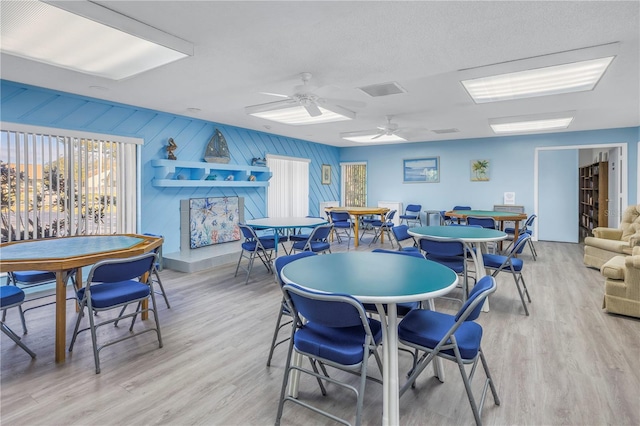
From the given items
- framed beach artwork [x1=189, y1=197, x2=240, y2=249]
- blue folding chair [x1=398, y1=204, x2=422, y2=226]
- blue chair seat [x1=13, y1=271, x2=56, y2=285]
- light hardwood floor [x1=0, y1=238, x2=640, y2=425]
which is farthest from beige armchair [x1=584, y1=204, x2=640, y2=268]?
blue chair seat [x1=13, y1=271, x2=56, y2=285]

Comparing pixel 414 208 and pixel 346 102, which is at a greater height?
pixel 346 102

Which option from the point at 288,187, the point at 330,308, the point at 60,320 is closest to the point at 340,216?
the point at 288,187

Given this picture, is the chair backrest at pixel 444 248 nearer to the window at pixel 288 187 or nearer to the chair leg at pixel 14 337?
the chair leg at pixel 14 337

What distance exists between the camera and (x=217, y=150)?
6.15 meters

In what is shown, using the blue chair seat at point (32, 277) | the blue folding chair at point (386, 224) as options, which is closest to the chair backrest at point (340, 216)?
the blue folding chair at point (386, 224)

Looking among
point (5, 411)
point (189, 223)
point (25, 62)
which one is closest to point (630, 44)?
point (5, 411)

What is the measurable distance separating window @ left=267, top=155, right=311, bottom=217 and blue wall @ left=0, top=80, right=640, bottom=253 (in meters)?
0.23

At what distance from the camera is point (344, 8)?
2240 millimetres

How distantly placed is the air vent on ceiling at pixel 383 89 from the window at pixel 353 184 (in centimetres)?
587

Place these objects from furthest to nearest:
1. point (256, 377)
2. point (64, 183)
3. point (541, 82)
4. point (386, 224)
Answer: point (386, 224)
point (64, 183)
point (541, 82)
point (256, 377)

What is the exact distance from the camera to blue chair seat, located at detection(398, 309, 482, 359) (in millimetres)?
1724

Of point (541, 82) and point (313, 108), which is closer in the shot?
point (541, 82)

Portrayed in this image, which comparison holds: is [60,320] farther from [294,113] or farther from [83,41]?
[294,113]

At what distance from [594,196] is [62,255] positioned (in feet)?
35.7
